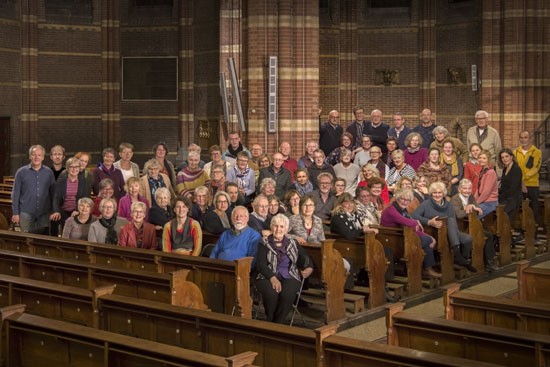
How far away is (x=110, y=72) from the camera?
24.8 meters

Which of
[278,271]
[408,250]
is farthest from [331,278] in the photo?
[408,250]

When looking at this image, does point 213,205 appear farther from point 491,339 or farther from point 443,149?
point 491,339

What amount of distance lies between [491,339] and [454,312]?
94 centimetres

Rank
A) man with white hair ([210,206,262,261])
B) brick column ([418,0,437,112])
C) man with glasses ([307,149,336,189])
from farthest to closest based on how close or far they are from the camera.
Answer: brick column ([418,0,437,112]) → man with glasses ([307,149,336,189]) → man with white hair ([210,206,262,261])

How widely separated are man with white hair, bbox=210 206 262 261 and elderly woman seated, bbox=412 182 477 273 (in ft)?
9.09

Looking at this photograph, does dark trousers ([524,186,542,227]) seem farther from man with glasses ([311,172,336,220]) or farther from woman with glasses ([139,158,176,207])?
woman with glasses ([139,158,176,207])

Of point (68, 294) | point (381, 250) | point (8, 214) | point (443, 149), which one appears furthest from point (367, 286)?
point (8, 214)

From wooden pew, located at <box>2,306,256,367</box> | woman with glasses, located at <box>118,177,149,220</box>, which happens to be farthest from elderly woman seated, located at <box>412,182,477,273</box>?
wooden pew, located at <box>2,306,256,367</box>

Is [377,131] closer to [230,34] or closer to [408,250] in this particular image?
[408,250]

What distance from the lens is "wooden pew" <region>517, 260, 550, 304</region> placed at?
770cm

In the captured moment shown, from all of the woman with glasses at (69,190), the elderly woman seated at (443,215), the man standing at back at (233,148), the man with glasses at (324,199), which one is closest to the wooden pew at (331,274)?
the man with glasses at (324,199)

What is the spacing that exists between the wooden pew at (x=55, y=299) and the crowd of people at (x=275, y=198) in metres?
1.89

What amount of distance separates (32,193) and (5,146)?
41.7ft

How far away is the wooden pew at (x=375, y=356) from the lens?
501cm
